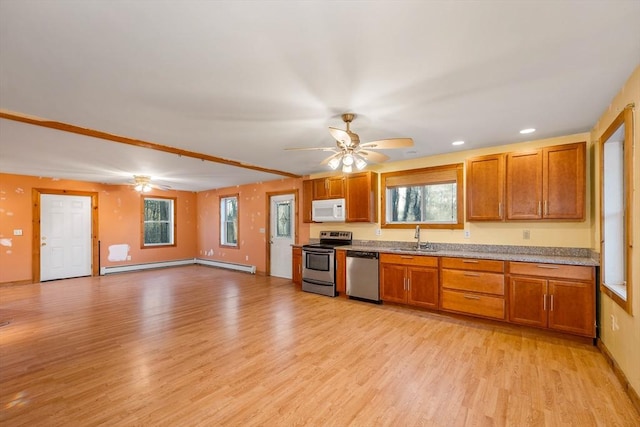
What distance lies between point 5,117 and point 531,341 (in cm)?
594

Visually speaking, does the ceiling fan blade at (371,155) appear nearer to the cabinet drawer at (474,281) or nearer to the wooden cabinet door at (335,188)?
the cabinet drawer at (474,281)

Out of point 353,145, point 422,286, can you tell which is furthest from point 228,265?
point 353,145

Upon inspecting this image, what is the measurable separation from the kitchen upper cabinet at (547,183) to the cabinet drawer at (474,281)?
0.86 metres

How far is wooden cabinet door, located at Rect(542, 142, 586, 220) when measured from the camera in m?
3.31

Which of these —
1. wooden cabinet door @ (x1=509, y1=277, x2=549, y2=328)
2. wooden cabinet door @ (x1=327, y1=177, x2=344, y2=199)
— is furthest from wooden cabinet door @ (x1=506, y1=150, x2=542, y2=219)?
wooden cabinet door @ (x1=327, y1=177, x2=344, y2=199)

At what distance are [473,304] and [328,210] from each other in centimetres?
293

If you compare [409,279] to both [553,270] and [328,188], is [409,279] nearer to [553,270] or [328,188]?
[553,270]

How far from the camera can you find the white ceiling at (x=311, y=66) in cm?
150

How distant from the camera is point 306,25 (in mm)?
1591

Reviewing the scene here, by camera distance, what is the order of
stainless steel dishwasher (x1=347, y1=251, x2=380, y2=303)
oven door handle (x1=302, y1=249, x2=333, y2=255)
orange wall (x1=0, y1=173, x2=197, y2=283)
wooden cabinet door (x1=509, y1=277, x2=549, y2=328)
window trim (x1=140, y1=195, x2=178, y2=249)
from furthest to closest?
window trim (x1=140, y1=195, x2=178, y2=249) → orange wall (x1=0, y1=173, x2=197, y2=283) → oven door handle (x1=302, y1=249, x2=333, y2=255) → stainless steel dishwasher (x1=347, y1=251, x2=380, y2=303) → wooden cabinet door (x1=509, y1=277, x2=549, y2=328)

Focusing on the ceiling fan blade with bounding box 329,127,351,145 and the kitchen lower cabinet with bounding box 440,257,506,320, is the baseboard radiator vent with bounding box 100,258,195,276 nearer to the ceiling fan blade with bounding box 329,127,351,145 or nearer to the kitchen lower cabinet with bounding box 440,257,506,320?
the ceiling fan blade with bounding box 329,127,351,145

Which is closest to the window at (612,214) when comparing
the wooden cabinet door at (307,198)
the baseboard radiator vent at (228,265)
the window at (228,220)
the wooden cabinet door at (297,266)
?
the wooden cabinet door at (307,198)

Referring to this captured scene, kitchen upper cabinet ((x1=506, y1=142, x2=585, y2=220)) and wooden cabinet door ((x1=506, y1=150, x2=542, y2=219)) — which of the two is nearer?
kitchen upper cabinet ((x1=506, y1=142, x2=585, y2=220))

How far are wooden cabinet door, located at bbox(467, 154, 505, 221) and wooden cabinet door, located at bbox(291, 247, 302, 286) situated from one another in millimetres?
3348
